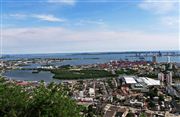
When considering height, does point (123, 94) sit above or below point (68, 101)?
below

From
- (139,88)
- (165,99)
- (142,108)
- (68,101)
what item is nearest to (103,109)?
(142,108)

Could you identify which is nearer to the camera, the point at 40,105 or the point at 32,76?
the point at 40,105

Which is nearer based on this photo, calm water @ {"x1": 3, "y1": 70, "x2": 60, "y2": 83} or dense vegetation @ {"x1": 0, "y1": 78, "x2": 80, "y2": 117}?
dense vegetation @ {"x1": 0, "y1": 78, "x2": 80, "y2": 117}

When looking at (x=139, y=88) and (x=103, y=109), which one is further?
(x=139, y=88)

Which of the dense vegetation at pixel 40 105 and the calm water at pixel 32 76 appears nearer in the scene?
the dense vegetation at pixel 40 105

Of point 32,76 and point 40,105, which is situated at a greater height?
point 40,105

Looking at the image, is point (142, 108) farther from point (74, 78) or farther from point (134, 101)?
point (74, 78)

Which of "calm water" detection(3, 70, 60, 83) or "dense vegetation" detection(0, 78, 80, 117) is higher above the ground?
"dense vegetation" detection(0, 78, 80, 117)

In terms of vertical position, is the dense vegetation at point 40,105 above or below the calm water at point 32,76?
above
